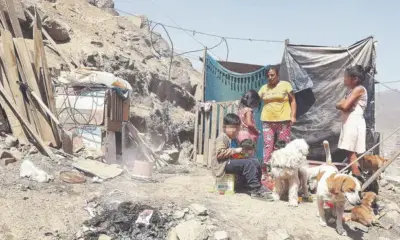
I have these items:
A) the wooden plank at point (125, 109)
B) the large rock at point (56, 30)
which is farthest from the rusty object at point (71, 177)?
the large rock at point (56, 30)

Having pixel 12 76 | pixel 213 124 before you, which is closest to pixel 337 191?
pixel 213 124

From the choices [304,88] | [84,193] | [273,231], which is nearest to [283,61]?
[304,88]

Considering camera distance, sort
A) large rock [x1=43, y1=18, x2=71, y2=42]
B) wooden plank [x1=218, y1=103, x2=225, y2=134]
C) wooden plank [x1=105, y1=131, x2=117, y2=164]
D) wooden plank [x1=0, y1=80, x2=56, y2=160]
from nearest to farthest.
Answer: wooden plank [x1=0, y1=80, x2=56, y2=160] < wooden plank [x1=105, y1=131, x2=117, y2=164] < wooden plank [x1=218, y1=103, x2=225, y2=134] < large rock [x1=43, y1=18, x2=71, y2=42]

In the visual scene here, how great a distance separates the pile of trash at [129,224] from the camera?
142 inches

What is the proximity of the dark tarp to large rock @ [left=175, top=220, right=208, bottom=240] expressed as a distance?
12.6 feet

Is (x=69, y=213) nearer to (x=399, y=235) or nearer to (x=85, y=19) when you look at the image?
(x=399, y=235)

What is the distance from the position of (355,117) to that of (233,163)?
1686mm

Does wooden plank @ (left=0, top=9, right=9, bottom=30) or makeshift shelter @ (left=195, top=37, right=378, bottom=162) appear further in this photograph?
makeshift shelter @ (left=195, top=37, right=378, bottom=162)

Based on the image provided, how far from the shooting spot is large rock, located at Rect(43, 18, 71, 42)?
9.52 meters

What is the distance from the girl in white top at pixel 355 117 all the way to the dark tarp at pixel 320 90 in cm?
179

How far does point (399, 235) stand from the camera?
4.62 m

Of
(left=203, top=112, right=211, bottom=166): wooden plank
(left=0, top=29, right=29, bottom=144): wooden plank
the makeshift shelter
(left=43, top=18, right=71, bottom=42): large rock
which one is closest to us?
(left=0, top=29, right=29, bottom=144): wooden plank

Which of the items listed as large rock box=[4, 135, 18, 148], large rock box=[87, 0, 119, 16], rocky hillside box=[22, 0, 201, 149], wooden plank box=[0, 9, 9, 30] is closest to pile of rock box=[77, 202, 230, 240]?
large rock box=[4, 135, 18, 148]

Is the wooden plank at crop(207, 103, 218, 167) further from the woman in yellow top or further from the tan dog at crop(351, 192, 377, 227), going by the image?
the tan dog at crop(351, 192, 377, 227)
